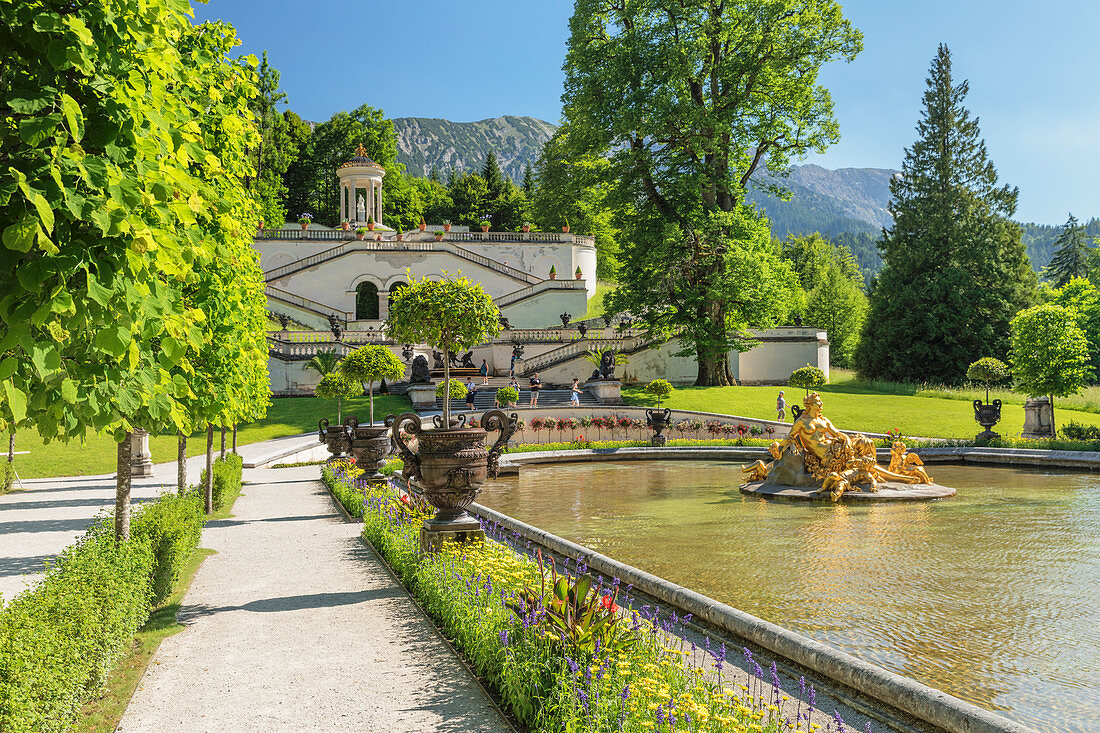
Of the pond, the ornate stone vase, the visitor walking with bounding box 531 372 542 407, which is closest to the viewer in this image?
the pond

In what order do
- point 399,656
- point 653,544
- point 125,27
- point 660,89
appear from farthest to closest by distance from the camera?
point 660,89 → point 653,544 → point 399,656 → point 125,27

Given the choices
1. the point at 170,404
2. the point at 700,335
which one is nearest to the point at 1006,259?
the point at 700,335

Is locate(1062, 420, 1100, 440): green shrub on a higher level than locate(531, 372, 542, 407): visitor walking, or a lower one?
lower

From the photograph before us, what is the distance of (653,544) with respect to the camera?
1023 centimetres

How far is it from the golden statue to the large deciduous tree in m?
17.7

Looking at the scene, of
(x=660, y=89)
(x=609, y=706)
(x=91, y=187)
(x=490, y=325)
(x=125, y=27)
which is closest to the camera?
(x=91, y=187)

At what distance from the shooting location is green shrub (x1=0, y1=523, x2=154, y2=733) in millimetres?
3787

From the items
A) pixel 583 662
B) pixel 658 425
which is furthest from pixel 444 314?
pixel 658 425

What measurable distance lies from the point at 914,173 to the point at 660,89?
84.3 feet

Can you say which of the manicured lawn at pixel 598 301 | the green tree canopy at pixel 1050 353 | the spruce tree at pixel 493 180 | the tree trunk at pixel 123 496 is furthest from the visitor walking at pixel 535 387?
the spruce tree at pixel 493 180

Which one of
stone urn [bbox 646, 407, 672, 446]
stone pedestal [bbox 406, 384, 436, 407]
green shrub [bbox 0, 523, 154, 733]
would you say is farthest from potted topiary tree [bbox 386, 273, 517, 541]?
stone pedestal [bbox 406, 384, 436, 407]

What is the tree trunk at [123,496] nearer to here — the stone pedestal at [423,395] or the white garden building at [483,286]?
the stone pedestal at [423,395]

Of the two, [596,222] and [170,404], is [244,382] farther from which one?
[596,222]

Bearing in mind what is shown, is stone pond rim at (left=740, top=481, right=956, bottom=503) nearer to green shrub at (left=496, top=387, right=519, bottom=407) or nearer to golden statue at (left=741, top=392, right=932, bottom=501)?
golden statue at (left=741, top=392, right=932, bottom=501)
